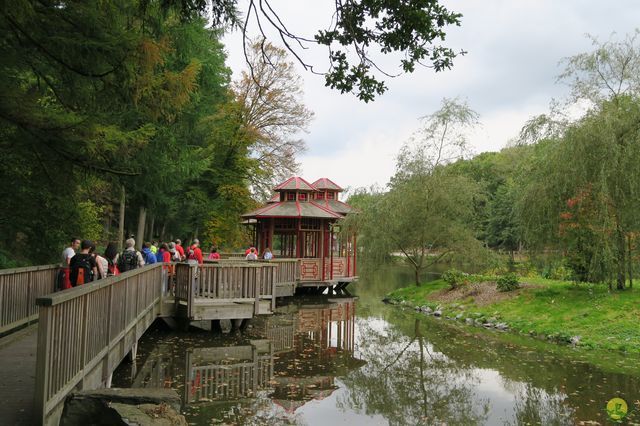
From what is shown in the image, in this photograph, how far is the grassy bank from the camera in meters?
15.1

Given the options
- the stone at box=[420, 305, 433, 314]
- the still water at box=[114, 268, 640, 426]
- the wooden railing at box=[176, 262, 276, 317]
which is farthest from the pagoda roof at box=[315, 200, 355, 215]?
the wooden railing at box=[176, 262, 276, 317]

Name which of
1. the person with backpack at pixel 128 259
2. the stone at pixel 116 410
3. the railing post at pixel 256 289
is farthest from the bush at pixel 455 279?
the stone at pixel 116 410

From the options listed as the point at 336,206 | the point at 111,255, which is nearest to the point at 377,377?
the point at 111,255

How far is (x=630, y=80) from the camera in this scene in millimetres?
18297

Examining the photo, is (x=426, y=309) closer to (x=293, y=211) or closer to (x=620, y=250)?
(x=620, y=250)

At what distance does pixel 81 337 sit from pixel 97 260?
4.31m

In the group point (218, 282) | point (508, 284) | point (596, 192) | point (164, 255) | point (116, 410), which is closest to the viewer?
point (116, 410)

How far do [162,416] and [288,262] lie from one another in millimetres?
19006

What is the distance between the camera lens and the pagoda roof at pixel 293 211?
89.9 feet

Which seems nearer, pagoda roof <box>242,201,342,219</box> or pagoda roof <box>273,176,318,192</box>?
pagoda roof <box>242,201,342,219</box>

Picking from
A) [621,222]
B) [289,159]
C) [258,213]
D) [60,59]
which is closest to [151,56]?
[60,59]

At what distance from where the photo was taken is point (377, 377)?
11461 millimetres

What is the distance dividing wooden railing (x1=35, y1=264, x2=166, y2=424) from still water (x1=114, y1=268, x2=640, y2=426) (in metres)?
1.51

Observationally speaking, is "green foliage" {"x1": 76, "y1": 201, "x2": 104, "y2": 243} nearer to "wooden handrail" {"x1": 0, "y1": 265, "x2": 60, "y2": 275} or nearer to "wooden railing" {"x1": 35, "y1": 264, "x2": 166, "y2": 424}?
"wooden handrail" {"x1": 0, "y1": 265, "x2": 60, "y2": 275}
